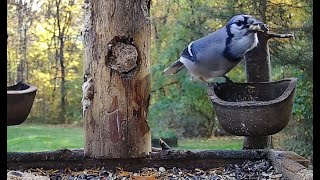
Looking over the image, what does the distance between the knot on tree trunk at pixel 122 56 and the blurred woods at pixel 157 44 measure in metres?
0.53

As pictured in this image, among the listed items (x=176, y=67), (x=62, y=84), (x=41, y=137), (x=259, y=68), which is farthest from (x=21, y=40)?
(x=259, y=68)

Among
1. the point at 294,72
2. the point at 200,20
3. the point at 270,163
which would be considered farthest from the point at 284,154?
the point at 200,20

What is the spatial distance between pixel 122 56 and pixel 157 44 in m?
0.81

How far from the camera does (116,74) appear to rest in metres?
0.89

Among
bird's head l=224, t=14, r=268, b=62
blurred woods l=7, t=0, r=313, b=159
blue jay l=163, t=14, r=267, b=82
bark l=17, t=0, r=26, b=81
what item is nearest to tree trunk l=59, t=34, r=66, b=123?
blurred woods l=7, t=0, r=313, b=159

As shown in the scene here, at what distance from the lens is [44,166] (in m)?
0.90

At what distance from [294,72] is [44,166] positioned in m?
0.93

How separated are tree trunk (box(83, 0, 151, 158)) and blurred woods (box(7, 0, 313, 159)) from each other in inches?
19.4

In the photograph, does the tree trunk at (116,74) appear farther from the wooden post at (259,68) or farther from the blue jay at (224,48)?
the wooden post at (259,68)

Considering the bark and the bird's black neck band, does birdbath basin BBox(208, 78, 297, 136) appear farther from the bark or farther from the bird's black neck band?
the bark

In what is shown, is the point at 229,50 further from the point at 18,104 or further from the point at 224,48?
the point at 18,104

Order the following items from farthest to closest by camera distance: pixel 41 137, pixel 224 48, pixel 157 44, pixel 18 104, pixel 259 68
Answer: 1. pixel 157 44
2. pixel 41 137
3. pixel 259 68
4. pixel 224 48
5. pixel 18 104

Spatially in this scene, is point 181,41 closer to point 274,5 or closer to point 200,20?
point 200,20

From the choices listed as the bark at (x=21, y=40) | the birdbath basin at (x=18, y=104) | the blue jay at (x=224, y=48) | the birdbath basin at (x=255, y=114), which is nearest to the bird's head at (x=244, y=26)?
the blue jay at (x=224, y=48)
